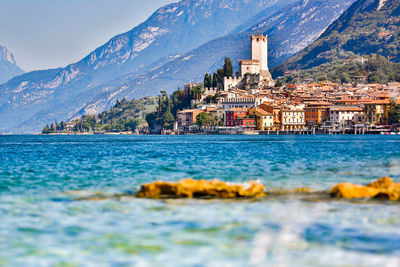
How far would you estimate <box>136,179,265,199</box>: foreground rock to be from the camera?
18406 mm

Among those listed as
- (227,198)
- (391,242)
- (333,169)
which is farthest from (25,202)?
(333,169)

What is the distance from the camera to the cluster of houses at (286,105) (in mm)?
139625

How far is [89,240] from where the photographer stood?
12.5 meters

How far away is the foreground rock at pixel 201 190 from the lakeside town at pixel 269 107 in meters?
119

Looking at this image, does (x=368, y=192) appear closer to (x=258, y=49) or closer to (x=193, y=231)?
(x=193, y=231)

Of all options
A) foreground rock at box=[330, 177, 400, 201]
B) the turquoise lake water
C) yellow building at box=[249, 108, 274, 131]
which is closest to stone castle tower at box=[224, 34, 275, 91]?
yellow building at box=[249, 108, 274, 131]

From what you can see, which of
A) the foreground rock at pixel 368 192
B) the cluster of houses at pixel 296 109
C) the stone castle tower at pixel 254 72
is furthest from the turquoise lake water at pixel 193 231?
the stone castle tower at pixel 254 72

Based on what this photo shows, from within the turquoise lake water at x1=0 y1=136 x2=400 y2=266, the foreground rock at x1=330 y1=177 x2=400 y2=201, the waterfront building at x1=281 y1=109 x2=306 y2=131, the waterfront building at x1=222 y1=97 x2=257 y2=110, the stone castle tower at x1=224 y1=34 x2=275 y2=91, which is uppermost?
the stone castle tower at x1=224 y1=34 x2=275 y2=91

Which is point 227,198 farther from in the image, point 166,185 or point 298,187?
point 298,187

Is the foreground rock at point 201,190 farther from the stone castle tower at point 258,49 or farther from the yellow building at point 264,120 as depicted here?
the stone castle tower at point 258,49

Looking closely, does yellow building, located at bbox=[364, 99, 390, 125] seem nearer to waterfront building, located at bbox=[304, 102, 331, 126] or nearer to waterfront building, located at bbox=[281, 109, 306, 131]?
waterfront building, located at bbox=[304, 102, 331, 126]

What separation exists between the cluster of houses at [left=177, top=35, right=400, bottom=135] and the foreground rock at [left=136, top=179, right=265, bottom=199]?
399 ft

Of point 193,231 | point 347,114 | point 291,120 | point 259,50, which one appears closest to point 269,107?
point 291,120

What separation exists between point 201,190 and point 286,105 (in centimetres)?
12965
